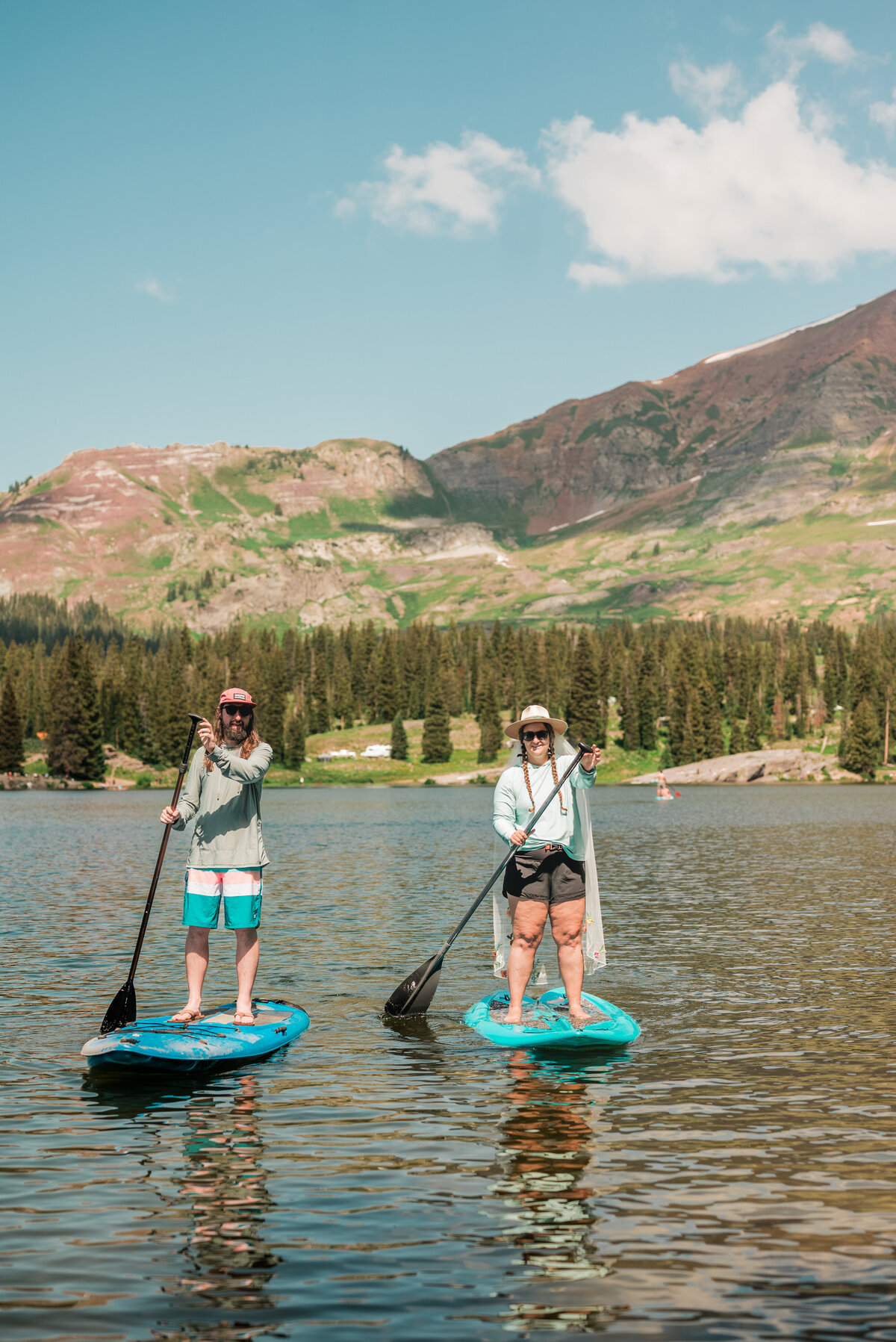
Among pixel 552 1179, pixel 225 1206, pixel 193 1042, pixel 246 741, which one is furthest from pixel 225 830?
pixel 552 1179

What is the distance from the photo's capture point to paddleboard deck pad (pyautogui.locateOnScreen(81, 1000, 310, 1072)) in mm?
15977

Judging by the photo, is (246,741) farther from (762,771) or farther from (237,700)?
(762,771)

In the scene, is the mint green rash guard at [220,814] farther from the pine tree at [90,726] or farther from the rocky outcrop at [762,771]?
the rocky outcrop at [762,771]

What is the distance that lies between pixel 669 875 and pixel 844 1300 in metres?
38.8

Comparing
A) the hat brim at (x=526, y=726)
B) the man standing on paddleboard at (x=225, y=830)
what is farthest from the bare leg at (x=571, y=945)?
the man standing on paddleboard at (x=225, y=830)

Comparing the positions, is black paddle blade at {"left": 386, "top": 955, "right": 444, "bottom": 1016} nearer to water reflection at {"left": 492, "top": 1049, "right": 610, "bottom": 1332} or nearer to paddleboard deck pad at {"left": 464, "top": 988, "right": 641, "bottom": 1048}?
paddleboard deck pad at {"left": 464, "top": 988, "right": 641, "bottom": 1048}

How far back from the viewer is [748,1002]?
22.0 metres

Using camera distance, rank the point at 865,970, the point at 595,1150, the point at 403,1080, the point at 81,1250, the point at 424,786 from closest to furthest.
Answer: the point at 81,1250, the point at 595,1150, the point at 403,1080, the point at 865,970, the point at 424,786

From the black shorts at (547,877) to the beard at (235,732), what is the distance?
14.2ft

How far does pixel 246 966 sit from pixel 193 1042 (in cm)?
138

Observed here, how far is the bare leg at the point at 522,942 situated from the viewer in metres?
17.2

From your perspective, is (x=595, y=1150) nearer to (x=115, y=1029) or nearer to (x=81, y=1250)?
(x=81, y=1250)

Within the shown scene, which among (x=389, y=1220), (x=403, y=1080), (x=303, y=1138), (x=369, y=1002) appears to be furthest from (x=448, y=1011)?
(x=389, y=1220)

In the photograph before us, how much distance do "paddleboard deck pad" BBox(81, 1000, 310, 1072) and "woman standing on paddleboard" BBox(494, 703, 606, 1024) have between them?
385 cm
